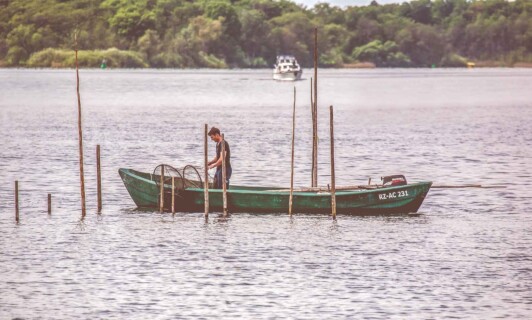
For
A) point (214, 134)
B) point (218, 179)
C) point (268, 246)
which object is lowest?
point (268, 246)

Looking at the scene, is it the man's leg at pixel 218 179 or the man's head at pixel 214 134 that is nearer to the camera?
the man's head at pixel 214 134

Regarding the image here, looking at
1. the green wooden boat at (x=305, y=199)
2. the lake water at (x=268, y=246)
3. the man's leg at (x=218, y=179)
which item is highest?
the man's leg at (x=218, y=179)

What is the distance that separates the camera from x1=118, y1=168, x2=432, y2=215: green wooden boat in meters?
40.8

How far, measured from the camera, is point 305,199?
134 ft

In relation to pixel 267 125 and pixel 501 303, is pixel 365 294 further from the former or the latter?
pixel 267 125

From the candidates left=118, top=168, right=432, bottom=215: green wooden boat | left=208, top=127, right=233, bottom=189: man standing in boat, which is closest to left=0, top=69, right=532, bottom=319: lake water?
left=118, top=168, right=432, bottom=215: green wooden boat

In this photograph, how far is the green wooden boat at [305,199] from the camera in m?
40.8

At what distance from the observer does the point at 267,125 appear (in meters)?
99.0

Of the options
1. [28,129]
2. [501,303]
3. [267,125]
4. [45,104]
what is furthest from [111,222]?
[45,104]

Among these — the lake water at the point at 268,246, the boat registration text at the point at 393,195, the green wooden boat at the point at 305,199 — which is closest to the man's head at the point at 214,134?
the green wooden boat at the point at 305,199

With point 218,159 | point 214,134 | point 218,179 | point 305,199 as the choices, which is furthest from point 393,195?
point 214,134

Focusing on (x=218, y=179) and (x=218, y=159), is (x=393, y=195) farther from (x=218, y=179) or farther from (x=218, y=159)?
(x=218, y=159)

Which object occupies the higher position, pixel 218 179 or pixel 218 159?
pixel 218 159

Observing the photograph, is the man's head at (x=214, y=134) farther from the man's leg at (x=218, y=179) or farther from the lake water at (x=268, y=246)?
the lake water at (x=268, y=246)
